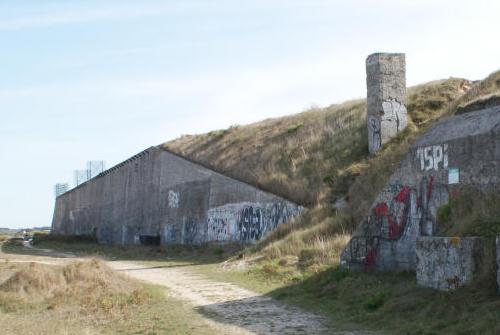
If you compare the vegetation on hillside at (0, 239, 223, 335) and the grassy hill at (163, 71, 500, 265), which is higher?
the grassy hill at (163, 71, 500, 265)

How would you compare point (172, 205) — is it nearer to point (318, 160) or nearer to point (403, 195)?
point (318, 160)

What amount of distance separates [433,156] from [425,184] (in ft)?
2.06

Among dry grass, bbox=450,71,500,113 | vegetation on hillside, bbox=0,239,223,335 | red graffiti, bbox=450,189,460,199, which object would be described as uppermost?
dry grass, bbox=450,71,500,113

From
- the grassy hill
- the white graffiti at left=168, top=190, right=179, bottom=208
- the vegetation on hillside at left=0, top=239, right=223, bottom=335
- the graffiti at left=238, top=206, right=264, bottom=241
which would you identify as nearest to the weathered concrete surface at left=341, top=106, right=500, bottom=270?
the grassy hill

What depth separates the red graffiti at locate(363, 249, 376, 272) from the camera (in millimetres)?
14773

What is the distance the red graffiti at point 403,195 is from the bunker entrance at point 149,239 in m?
27.4

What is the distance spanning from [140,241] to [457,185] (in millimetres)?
31866

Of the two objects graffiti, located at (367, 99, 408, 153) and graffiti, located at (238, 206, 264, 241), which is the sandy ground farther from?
graffiti, located at (367, 99, 408, 153)

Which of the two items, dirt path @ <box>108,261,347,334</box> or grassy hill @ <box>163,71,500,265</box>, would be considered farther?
grassy hill @ <box>163,71,500,265</box>

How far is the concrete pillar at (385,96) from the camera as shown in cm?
2650

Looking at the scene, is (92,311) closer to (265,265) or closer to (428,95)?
(265,265)

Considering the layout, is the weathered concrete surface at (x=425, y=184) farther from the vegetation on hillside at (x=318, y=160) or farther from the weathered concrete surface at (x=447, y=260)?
the vegetation on hillside at (x=318, y=160)

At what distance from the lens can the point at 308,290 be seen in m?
14.4

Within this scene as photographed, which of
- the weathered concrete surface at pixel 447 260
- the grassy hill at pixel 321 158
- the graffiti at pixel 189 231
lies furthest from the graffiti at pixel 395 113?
the weathered concrete surface at pixel 447 260
